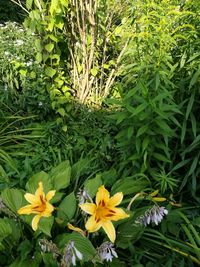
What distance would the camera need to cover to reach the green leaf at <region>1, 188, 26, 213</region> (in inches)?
104

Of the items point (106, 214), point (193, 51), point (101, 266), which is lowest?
point (101, 266)

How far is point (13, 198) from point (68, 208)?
0.34 meters

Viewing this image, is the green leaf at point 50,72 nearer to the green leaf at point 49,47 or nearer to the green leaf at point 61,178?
the green leaf at point 49,47

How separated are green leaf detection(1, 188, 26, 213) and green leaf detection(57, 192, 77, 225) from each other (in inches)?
9.6

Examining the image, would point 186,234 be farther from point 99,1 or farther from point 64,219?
point 99,1

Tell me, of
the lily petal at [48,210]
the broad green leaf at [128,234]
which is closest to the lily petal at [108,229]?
the lily petal at [48,210]

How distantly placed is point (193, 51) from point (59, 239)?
1446 mm

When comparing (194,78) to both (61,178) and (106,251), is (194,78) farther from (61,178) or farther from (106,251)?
(106,251)

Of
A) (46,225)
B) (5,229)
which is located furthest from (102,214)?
(5,229)

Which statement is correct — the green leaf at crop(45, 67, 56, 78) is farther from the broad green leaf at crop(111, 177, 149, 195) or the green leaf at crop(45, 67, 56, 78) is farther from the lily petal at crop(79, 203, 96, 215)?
the lily petal at crop(79, 203, 96, 215)

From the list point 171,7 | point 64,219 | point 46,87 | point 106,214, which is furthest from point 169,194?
point 46,87

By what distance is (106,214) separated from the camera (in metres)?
2.02

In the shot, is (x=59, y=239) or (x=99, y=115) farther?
(x=99, y=115)

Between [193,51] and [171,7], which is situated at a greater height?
[171,7]
